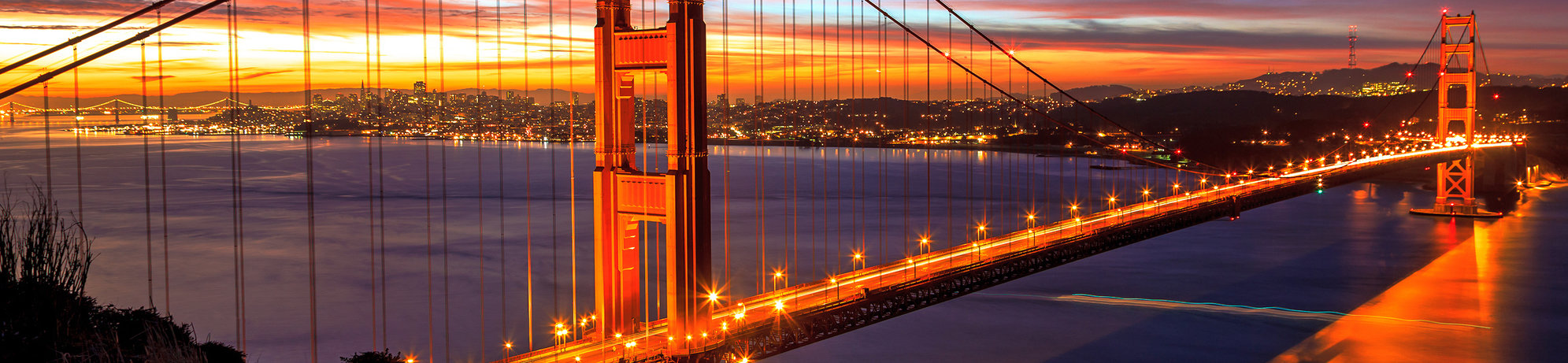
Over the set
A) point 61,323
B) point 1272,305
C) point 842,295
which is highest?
point 61,323

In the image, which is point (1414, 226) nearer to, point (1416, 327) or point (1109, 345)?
point (1416, 327)

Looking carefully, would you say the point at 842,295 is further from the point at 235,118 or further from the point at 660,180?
the point at 235,118

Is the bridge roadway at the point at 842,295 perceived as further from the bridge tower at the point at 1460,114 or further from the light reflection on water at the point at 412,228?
the bridge tower at the point at 1460,114

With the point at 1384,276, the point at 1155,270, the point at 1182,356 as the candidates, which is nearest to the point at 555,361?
the point at 1182,356

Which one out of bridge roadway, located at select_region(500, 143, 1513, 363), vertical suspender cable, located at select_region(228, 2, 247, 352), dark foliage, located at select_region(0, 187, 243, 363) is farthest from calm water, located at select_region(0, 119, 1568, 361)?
bridge roadway, located at select_region(500, 143, 1513, 363)

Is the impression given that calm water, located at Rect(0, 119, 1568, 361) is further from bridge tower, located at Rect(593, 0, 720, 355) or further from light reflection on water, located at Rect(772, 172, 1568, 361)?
bridge tower, located at Rect(593, 0, 720, 355)

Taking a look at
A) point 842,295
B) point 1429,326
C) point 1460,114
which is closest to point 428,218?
point 842,295

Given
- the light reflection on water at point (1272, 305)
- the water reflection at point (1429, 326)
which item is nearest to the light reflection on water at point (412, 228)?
the light reflection on water at point (1272, 305)
